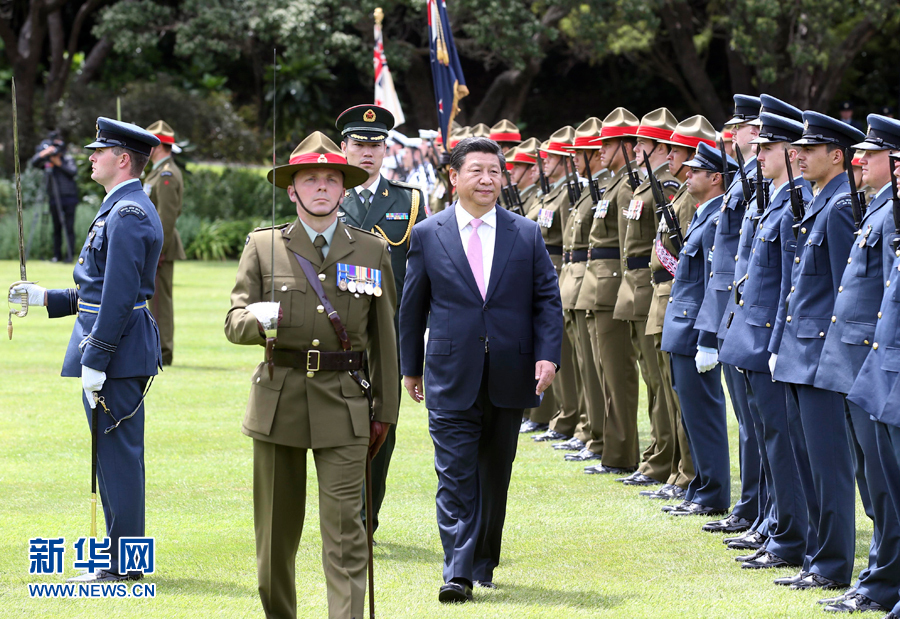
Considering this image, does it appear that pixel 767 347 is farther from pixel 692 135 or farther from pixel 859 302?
pixel 692 135

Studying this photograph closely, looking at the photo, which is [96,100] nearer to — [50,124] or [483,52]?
[50,124]

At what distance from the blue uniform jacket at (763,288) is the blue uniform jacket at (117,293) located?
292 centimetres

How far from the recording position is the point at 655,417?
8.44 m

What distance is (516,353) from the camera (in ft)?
19.0

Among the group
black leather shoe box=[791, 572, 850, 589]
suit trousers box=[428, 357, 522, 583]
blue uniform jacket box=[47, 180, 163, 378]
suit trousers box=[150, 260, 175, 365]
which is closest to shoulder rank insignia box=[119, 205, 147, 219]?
blue uniform jacket box=[47, 180, 163, 378]

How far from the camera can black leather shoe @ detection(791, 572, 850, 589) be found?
5738 millimetres

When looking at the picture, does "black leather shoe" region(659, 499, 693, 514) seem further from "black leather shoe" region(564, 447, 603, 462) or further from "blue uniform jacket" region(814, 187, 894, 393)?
"blue uniform jacket" region(814, 187, 894, 393)

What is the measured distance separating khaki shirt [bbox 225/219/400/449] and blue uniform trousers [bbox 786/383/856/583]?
6.82 feet

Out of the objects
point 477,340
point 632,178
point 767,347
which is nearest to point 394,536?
point 477,340

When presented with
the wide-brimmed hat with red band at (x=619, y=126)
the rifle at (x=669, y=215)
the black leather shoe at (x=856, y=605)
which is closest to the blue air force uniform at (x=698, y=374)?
the rifle at (x=669, y=215)

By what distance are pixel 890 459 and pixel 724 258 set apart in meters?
1.98

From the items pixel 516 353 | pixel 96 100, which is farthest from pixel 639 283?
pixel 96 100

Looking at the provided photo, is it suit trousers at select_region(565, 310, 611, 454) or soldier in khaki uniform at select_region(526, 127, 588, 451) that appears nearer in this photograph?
suit trousers at select_region(565, 310, 611, 454)

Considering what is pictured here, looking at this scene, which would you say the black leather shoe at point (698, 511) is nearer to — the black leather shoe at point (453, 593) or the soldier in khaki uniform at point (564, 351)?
the black leather shoe at point (453, 593)
